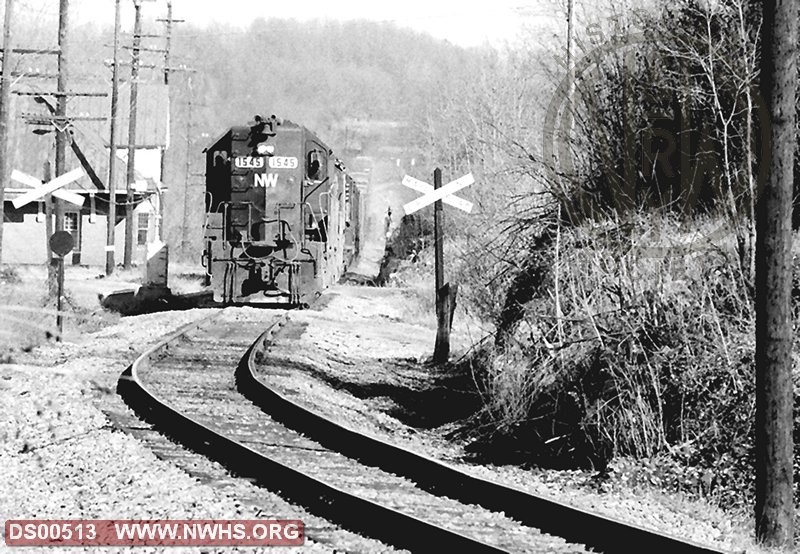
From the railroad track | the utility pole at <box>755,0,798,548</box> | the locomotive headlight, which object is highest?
the locomotive headlight

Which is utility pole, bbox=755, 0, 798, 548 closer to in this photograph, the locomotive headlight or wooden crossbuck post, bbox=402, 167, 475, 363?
wooden crossbuck post, bbox=402, 167, 475, 363

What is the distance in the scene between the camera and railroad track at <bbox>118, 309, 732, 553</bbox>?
694 cm

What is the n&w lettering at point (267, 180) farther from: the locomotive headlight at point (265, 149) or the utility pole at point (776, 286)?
the utility pole at point (776, 286)

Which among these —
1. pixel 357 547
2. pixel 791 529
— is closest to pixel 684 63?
pixel 791 529

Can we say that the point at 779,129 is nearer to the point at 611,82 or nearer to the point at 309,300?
the point at 611,82

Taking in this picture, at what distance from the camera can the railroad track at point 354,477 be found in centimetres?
694

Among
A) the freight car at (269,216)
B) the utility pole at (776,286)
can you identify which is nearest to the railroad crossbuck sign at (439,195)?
the utility pole at (776,286)

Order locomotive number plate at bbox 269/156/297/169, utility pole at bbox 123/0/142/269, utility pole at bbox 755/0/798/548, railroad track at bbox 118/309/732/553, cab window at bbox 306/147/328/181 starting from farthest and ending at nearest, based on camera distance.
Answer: utility pole at bbox 123/0/142/269, cab window at bbox 306/147/328/181, locomotive number plate at bbox 269/156/297/169, utility pole at bbox 755/0/798/548, railroad track at bbox 118/309/732/553

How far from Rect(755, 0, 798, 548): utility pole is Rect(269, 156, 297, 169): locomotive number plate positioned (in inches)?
680

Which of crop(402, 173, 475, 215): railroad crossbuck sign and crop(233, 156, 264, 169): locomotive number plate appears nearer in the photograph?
crop(402, 173, 475, 215): railroad crossbuck sign

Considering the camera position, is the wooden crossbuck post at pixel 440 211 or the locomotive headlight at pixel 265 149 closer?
the wooden crossbuck post at pixel 440 211

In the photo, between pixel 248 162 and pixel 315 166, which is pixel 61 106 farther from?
pixel 315 166

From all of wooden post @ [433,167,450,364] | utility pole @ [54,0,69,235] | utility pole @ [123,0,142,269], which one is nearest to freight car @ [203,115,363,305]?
utility pole @ [54,0,69,235]

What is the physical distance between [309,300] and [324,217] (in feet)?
7.29
